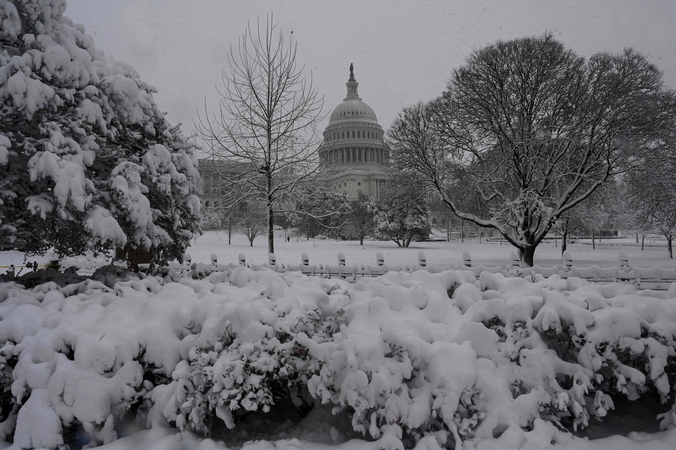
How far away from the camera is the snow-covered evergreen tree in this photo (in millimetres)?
5207

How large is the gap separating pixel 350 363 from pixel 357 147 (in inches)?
3598

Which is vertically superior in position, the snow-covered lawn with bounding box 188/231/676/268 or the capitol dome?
the capitol dome

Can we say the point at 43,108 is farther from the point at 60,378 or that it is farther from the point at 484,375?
the point at 484,375

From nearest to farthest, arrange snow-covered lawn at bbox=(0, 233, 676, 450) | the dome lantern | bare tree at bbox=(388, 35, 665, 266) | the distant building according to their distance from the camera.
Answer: snow-covered lawn at bbox=(0, 233, 676, 450) < bare tree at bbox=(388, 35, 665, 266) < the distant building < the dome lantern

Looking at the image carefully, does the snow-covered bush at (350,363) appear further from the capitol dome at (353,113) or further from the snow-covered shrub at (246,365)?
the capitol dome at (353,113)

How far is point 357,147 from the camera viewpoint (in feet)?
304

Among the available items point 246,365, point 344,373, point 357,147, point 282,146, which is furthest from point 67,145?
point 357,147

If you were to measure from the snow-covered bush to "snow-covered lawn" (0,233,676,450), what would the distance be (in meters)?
0.01

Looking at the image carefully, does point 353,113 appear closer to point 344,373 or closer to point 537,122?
point 537,122

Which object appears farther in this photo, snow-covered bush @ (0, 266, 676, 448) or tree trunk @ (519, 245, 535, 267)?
tree trunk @ (519, 245, 535, 267)

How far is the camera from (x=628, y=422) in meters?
3.92

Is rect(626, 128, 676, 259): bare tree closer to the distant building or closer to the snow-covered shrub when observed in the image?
the snow-covered shrub

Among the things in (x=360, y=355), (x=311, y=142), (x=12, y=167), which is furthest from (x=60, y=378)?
(x=311, y=142)

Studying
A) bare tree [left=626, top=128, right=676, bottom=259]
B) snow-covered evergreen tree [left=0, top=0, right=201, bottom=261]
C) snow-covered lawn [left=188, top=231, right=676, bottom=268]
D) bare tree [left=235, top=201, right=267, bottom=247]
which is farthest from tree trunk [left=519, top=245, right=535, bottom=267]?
bare tree [left=235, top=201, right=267, bottom=247]
